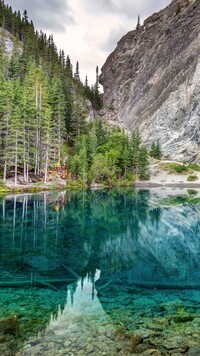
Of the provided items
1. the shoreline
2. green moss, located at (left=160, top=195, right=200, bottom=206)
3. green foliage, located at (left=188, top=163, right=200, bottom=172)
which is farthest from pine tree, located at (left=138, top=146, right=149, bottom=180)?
green moss, located at (left=160, top=195, right=200, bottom=206)

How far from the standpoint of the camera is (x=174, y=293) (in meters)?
9.59

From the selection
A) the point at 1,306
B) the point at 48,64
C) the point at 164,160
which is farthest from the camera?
the point at 48,64

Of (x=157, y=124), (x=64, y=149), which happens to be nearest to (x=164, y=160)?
(x=157, y=124)

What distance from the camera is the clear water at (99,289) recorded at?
6477mm

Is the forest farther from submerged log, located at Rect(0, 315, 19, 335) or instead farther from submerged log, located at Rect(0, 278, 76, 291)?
submerged log, located at Rect(0, 315, 19, 335)

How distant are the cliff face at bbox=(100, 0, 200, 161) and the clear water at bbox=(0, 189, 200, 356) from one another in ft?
218

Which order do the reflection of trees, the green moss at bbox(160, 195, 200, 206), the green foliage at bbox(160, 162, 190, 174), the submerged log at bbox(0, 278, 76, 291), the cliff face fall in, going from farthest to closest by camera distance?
the cliff face, the green foliage at bbox(160, 162, 190, 174), the green moss at bbox(160, 195, 200, 206), the reflection of trees, the submerged log at bbox(0, 278, 76, 291)

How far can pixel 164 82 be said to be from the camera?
93.2 meters

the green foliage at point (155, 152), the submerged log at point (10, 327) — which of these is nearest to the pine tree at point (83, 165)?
the green foliage at point (155, 152)

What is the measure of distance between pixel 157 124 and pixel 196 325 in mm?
83957

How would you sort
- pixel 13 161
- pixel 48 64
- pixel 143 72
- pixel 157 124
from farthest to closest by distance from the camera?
1. pixel 143 72
2. pixel 48 64
3. pixel 157 124
4. pixel 13 161

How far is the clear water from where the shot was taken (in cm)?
648

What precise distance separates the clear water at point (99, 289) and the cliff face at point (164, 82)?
66323 millimetres

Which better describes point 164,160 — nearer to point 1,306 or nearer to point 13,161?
point 13,161
